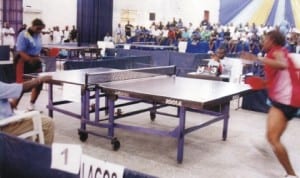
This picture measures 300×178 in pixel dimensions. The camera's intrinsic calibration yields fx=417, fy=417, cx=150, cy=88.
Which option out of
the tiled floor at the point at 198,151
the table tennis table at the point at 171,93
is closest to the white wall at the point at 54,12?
the tiled floor at the point at 198,151

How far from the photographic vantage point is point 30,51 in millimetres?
6836

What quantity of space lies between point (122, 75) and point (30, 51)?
189cm

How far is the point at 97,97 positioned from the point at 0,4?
58.2 feet

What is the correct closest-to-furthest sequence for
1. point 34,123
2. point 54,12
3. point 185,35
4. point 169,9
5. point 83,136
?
point 34,123 < point 83,136 < point 185,35 < point 54,12 < point 169,9

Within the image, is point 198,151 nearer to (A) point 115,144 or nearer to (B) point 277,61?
(A) point 115,144

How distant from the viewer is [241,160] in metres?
5.10

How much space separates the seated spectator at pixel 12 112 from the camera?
371 centimetres

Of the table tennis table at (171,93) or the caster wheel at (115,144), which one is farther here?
the caster wheel at (115,144)

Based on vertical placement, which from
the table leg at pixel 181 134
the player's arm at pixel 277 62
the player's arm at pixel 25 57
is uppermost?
the player's arm at pixel 277 62

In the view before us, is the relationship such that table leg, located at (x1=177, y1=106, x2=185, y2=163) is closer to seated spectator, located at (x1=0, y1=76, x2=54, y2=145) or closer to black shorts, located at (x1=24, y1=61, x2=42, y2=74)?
seated spectator, located at (x1=0, y1=76, x2=54, y2=145)

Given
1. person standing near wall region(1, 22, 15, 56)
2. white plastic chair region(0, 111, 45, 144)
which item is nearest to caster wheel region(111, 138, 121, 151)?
white plastic chair region(0, 111, 45, 144)

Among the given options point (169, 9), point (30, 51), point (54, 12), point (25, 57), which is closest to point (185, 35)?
point (169, 9)

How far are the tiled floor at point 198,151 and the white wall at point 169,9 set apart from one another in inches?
790

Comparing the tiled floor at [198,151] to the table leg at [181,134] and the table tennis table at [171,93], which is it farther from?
the table tennis table at [171,93]
